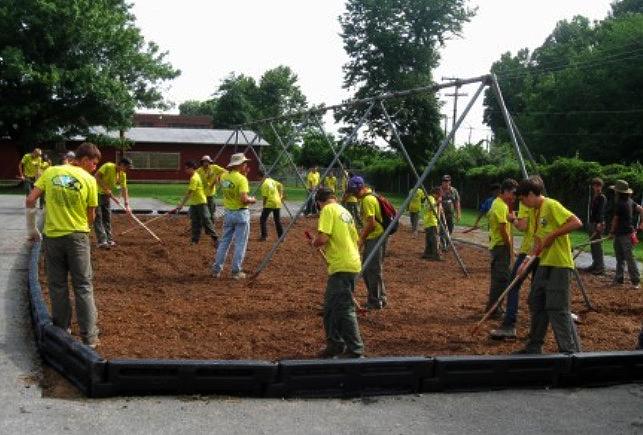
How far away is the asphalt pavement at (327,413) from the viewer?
482cm

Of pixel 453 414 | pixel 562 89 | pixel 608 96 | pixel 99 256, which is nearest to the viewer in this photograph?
pixel 453 414

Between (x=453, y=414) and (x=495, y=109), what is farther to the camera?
(x=495, y=109)

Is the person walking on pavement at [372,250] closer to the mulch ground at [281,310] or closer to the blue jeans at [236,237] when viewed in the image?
the mulch ground at [281,310]

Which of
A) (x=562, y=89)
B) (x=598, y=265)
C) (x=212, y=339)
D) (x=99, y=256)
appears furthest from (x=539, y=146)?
(x=212, y=339)

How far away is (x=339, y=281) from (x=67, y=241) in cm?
252

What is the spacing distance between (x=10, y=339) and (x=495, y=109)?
76.0 metres

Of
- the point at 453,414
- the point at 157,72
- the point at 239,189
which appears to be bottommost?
the point at 453,414

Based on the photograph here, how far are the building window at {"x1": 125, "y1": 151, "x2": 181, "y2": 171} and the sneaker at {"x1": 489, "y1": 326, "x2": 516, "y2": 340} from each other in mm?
A: 45874

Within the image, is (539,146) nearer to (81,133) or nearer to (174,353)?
(81,133)

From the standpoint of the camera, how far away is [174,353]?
6.49 metres

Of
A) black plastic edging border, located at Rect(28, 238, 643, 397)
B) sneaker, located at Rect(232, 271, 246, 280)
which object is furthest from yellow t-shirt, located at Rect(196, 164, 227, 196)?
black plastic edging border, located at Rect(28, 238, 643, 397)

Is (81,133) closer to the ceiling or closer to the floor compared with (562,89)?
closer to the floor

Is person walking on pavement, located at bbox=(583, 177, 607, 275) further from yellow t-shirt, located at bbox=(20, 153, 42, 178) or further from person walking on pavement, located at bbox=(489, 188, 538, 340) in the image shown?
yellow t-shirt, located at bbox=(20, 153, 42, 178)

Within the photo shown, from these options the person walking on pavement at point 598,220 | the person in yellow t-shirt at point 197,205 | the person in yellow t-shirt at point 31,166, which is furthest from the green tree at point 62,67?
the person walking on pavement at point 598,220
